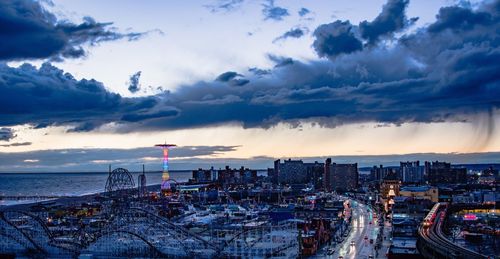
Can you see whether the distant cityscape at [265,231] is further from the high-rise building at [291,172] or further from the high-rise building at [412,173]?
the high-rise building at [291,172]

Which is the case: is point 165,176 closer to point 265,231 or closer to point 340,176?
point 340,176

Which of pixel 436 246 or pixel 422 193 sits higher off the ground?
pixel 422 193

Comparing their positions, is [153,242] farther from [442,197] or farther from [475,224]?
[442,197]

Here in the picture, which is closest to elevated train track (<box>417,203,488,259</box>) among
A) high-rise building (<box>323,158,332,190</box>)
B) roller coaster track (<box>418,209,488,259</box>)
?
roller coaster track (<box>418,209,488,259</box>)

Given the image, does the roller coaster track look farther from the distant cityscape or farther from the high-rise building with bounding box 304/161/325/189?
the high-rise building with bounding box 304/161/325/189

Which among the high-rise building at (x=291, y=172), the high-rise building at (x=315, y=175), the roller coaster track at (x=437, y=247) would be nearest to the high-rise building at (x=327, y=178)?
the high-rise building at (x=315, y=175)

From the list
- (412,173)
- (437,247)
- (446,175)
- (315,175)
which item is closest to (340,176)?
(315,175)
